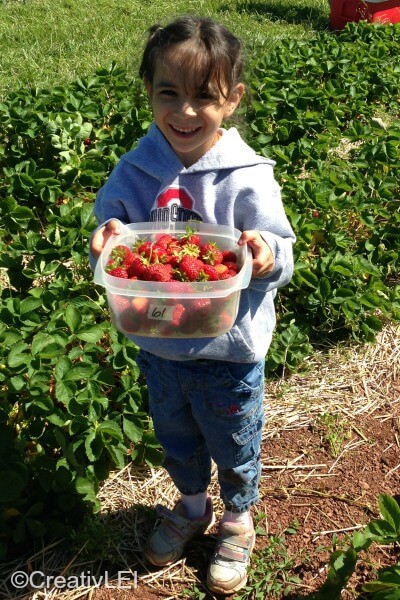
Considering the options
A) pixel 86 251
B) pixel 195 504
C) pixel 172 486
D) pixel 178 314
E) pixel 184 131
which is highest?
pixel 184 131

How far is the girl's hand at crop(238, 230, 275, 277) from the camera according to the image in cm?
177

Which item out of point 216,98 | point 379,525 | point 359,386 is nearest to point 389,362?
point 359,386

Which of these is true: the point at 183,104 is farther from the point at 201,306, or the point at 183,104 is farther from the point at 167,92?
the point at 201,306

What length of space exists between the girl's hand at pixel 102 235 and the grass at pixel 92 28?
13.2 ft

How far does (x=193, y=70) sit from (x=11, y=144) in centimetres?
291

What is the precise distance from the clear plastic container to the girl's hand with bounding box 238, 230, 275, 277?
17mm

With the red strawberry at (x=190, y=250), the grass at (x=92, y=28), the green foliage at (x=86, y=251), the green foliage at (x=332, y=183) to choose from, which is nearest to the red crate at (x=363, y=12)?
the grass at (x=92, y=28)

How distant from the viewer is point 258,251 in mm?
1787

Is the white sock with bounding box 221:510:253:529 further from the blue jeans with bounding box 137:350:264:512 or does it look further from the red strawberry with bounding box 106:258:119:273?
the red strawberry with bounding box 106:258:119:273

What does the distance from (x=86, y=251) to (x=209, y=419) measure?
147 centimetres

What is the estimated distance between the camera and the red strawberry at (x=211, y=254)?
1.78 metres

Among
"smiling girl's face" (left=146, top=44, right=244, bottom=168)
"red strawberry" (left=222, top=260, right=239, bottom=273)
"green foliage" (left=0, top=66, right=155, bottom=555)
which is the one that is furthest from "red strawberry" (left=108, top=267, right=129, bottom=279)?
"green foliage" (left=0, top=66, right=155, bottom=555)

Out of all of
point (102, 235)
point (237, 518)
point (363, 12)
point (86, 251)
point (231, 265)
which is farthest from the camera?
point (363, 12)

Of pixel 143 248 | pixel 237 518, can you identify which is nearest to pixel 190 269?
pixel 143 248
